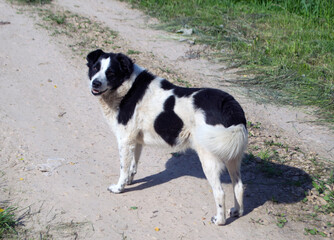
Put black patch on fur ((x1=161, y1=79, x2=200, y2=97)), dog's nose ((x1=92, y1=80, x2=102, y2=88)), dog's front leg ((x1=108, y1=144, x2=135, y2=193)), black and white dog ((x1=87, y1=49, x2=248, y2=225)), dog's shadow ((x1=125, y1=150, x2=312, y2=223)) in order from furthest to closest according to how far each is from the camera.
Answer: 1. dog's shadow ((x1=125, y1=150, x2=312, y2=223))
2. dog's front leg ((x1=108, y1=144, x2=135, y2=193))
3. dog's nose ((x1=92, y1=80, x2=102, y2=88))
4. black patch on fur ((x1=161, y1=79, x2=200, y2=97))
5. black and white dog ((x1=87, y1=49, x2=248, y2=225))

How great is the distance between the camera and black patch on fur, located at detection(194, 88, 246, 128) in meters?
3.73

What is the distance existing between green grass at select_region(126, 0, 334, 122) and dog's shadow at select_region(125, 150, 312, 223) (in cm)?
167

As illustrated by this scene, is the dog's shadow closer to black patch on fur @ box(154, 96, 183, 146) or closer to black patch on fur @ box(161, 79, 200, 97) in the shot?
black patch on fur @ box(154, 96, 183, 146)

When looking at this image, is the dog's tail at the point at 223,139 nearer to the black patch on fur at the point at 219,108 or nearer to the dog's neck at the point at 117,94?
the black patch on fur at the point at 219,108

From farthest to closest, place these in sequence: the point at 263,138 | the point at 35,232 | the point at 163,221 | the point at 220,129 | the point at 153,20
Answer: the point at 153,20, the point at 263,138, the point at 163,221, the point at 35,232, the point at 220,129

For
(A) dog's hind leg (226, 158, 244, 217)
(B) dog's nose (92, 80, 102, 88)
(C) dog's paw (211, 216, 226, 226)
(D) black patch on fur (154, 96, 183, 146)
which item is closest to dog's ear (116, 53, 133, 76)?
(B) dog's nose (92, 80, 102, 88)

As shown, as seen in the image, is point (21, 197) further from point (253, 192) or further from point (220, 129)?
point (253, 192)

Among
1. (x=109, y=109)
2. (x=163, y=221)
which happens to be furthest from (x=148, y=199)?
(x=109, y=109)

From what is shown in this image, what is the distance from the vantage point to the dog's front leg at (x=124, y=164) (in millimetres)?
4383

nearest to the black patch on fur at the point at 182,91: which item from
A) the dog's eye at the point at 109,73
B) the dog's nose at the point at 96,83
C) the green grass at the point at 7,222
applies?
the dog's eye at the point at 109,73

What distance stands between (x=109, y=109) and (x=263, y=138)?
240 centimetres

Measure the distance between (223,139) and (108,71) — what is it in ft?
5.01

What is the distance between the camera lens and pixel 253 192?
4.65m

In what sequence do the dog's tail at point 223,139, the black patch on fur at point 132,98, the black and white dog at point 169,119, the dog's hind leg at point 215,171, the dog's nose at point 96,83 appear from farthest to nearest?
1. the black patch on fur at point 132,98
2. the dog's nose at point 96,83
3. the dog's hind leg at point 215,171
4. the black and white dog at point 169,119
5. the dog's tail at point 223,139
